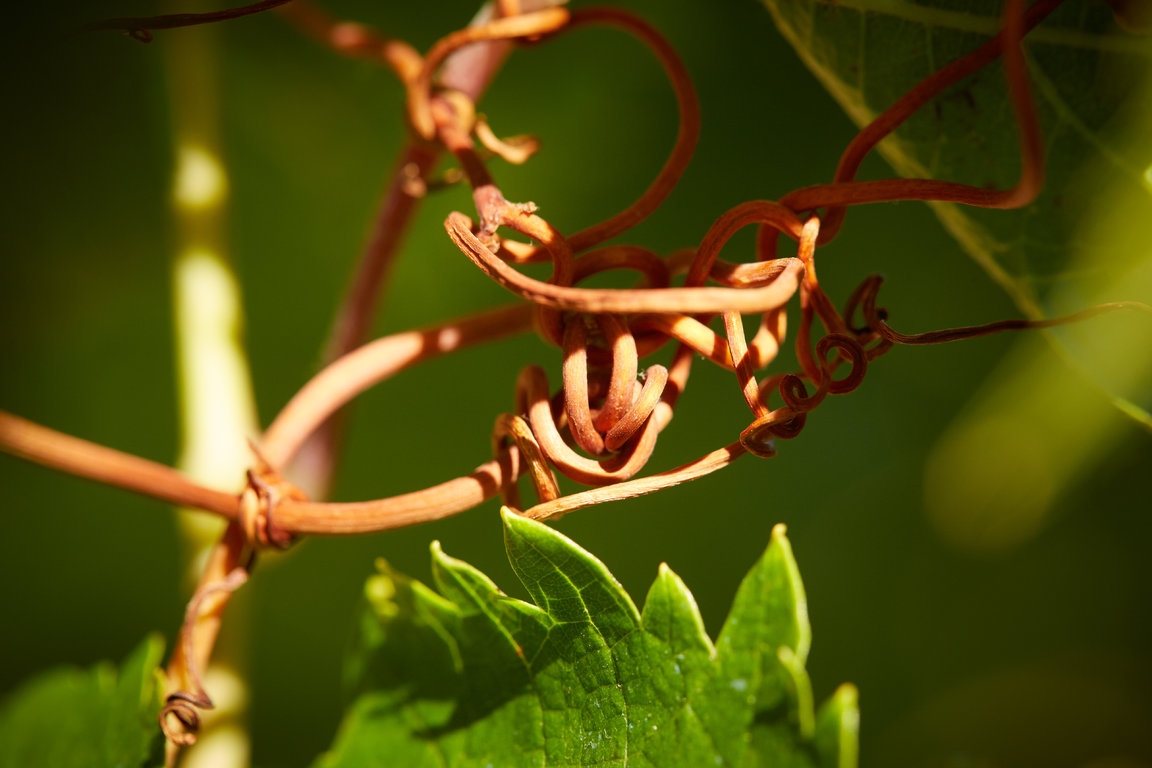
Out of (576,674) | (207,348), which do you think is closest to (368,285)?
(207,348)

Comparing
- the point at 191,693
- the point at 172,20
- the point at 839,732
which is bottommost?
the point at 839,732

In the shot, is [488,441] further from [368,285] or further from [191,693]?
[191,693]

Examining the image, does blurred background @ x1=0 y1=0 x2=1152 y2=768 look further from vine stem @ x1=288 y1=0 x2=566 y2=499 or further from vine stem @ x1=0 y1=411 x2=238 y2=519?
vine stem @ x1=0 y1=411 x2=238 y2=519

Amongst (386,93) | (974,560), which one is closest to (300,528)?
(386,93)

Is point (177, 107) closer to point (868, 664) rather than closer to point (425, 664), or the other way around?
point (425, 664)

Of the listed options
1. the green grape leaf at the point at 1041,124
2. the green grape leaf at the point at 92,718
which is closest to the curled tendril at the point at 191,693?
the green grape leaf at the point at 92,718

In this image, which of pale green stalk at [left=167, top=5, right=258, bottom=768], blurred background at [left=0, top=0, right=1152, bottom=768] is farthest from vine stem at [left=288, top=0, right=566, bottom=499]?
blurred background at [left=0, top=0, right=1152, bottom=768]
